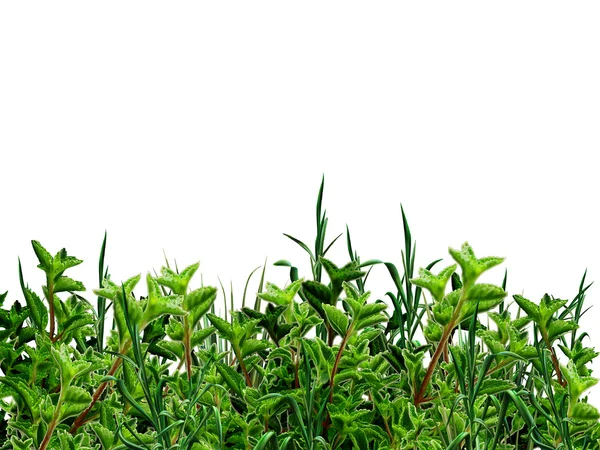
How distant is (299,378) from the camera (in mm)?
1670

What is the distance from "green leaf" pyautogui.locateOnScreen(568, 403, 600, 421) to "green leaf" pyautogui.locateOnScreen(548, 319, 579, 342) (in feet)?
0.58

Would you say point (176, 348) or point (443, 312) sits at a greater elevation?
point (443, 312)

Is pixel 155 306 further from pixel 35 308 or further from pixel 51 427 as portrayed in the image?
pixel 35 308

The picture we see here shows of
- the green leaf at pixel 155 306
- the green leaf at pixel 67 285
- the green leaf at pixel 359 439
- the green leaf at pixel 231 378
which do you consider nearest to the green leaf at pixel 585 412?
the green leaf at pixel 359 439

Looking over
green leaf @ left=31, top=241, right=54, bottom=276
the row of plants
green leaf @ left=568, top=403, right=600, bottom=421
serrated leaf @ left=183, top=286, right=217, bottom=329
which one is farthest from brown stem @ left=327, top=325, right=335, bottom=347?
green leaf @ left=31, top=241, right=54, bottom=276

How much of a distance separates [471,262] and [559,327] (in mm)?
287

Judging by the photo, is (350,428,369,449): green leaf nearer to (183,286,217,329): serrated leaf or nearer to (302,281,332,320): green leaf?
(302,281,332,320): green leaf

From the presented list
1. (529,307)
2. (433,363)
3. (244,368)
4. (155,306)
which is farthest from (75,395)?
(529,307)

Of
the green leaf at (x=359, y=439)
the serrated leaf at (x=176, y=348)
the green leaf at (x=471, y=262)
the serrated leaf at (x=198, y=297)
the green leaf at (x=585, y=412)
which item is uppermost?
the green leaf at (x=471, y=262)

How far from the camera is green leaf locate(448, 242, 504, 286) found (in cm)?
163

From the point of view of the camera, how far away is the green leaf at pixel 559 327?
5.85 feet

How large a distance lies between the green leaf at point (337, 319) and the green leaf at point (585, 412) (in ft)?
1.43

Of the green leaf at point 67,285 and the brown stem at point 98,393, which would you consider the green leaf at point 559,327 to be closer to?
the brown stem at point 98,393

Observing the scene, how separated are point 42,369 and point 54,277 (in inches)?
7.9
